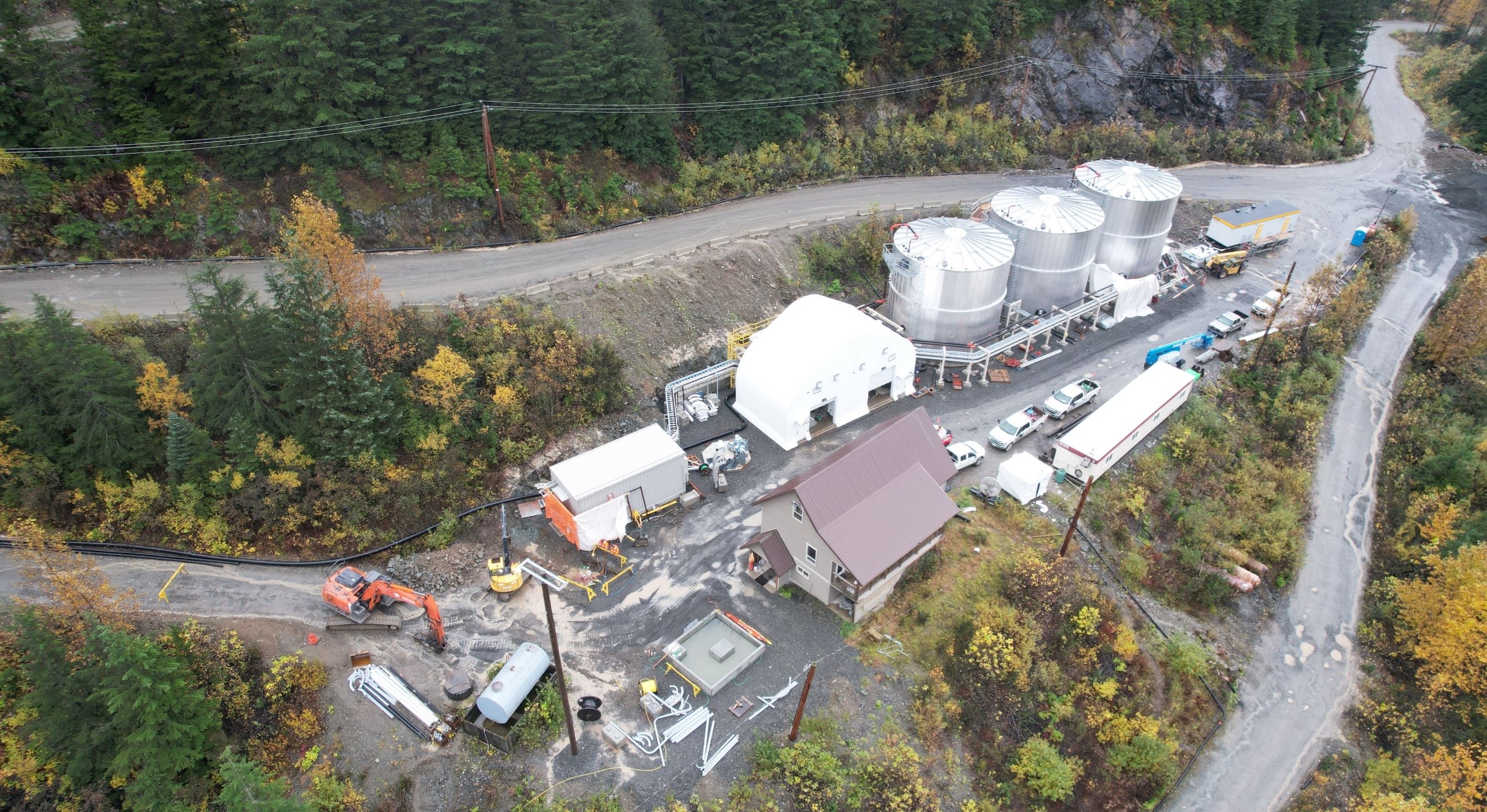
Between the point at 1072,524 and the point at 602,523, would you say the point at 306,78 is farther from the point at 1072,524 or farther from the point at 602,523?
the point at 1072,524

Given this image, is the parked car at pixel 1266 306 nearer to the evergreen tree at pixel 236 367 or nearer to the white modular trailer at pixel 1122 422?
the white modular trailer at pixel 1122 422

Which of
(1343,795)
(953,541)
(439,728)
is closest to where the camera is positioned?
(439,728)

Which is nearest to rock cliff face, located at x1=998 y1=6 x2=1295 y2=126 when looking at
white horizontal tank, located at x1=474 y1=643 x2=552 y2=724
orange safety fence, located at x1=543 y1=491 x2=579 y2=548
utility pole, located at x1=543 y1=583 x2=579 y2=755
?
orange safety fence, located at x1=543 y1=491 x2=579 y2=548

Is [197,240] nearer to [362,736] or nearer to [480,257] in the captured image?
[480,257]

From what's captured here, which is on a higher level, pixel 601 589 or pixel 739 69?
pixel 739 69

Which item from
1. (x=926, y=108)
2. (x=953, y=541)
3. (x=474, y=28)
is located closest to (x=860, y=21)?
(x=926, y=108)

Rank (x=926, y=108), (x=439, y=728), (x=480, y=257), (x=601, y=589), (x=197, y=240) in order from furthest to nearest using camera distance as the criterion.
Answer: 1. (x=926, y=108)
2. (x=480, y=257)
3. (x=197, y=240)
4. (x=601, y=589)
5. (x=439, y=728)

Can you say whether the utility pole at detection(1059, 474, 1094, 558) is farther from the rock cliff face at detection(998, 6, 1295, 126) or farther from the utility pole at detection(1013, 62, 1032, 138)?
the rock cliff face at detection(998, 6, 1295, 126)

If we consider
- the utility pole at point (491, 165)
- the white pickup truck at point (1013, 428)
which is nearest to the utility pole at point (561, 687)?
the white pickup truck at point (1013, 428)

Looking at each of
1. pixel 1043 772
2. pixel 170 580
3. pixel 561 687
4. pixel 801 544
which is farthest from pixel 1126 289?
pixel 170 580
